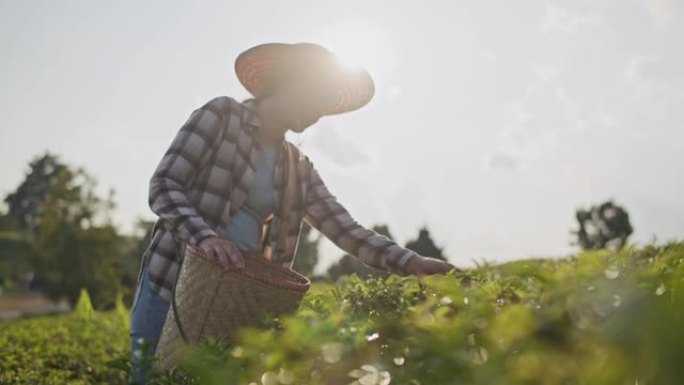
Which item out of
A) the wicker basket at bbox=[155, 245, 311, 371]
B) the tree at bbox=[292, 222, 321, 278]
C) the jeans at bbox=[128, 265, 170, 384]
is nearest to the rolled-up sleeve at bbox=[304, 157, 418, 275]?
the jeans at bbox=[128, 265, 170, 384]

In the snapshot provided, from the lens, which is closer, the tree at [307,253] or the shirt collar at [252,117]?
the shirt collar at [252,117]

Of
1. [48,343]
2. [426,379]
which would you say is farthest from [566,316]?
[48,343]

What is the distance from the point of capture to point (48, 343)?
7289mm

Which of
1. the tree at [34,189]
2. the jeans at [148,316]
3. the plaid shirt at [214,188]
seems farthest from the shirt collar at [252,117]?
the tree at [34,189]

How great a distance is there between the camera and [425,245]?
1292 inches

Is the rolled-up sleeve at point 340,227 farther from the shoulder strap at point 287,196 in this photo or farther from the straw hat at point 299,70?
the straw hat at point 299,70

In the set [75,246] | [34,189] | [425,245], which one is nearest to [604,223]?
[425,245]

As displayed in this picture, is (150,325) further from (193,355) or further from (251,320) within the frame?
(193,355)

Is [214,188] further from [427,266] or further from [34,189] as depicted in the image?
[34,189]

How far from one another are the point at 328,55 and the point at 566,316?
261cm

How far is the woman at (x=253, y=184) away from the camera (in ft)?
9.58

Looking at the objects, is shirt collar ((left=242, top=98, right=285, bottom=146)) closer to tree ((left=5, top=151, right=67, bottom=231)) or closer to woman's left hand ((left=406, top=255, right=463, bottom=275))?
woman's left hand ((left=406, top=255, right=463, bottom=275))

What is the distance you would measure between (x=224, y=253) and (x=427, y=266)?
3.68ft

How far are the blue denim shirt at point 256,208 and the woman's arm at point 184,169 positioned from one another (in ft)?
1.07
